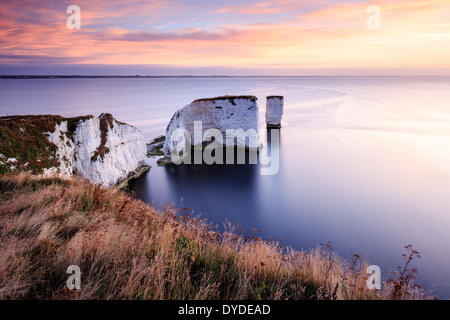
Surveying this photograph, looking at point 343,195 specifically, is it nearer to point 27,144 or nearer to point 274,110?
Result: point 27,144

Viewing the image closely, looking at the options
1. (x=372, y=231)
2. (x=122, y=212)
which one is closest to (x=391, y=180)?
(x=372, y=231)

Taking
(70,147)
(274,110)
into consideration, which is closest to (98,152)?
(70,147)

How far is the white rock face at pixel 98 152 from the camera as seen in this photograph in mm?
15289

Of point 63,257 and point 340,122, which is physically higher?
point 340,122

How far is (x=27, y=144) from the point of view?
12.7 metres

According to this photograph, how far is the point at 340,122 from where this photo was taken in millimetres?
51469

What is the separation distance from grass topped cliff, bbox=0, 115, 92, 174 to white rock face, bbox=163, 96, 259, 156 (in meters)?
16.9

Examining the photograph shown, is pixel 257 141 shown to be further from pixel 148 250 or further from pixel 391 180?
pixel 148 250

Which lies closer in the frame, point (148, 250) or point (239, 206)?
point (148, 250)

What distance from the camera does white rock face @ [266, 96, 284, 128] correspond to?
146 feet

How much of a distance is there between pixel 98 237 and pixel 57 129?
13.7 m
